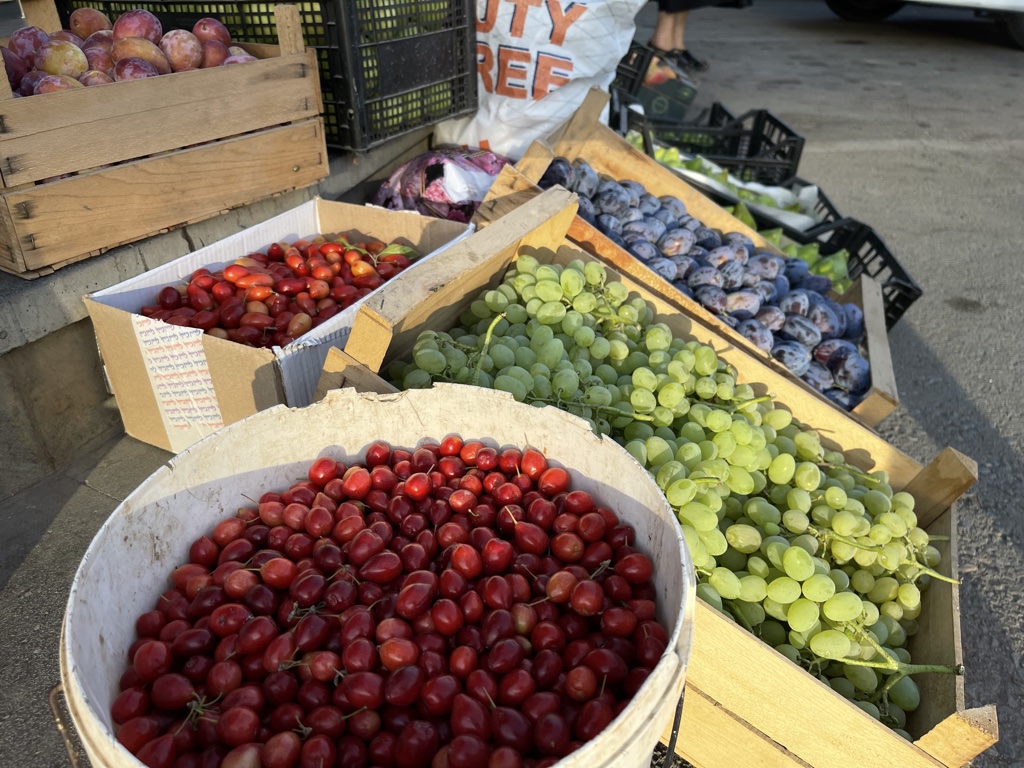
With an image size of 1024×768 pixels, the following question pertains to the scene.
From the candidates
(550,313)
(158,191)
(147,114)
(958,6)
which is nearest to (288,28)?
(147,114)

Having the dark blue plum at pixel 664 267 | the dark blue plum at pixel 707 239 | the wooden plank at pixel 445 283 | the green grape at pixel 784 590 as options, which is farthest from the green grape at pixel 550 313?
the dark blue plum at pixel 707 239

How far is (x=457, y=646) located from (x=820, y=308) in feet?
7.41

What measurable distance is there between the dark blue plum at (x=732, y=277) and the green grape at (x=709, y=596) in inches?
62.8

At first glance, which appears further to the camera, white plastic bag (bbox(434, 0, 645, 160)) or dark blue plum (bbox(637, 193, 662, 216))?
white plastic bag (bbox(434, 0, 645, 160))

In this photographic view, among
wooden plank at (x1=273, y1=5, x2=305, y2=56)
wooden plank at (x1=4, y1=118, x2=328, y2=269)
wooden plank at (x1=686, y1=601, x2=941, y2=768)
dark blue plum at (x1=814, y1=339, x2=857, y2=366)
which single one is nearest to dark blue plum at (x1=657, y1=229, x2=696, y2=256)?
dark blue plum at (x1=814, y1=339, x2=857, y2=366)

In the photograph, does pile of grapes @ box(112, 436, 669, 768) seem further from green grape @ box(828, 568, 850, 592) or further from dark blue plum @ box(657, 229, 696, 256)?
dark blue plum @ box(657, 229, 696, 256)

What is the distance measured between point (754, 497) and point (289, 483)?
4.01ft

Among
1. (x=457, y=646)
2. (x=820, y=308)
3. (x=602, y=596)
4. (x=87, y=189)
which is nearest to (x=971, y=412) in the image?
(x=820, y=308)

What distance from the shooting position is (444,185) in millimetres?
3127

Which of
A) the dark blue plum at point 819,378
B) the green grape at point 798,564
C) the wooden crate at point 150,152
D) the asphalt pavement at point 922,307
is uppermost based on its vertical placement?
the wooden crate at point 150,152

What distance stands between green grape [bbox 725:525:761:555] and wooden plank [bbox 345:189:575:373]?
3.11 ft

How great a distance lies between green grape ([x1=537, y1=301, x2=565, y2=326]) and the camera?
83.6 inches

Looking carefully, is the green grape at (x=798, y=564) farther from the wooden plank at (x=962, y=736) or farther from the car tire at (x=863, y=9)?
the car tire at (x=863, y=9)

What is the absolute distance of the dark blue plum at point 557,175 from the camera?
9.38 ft
